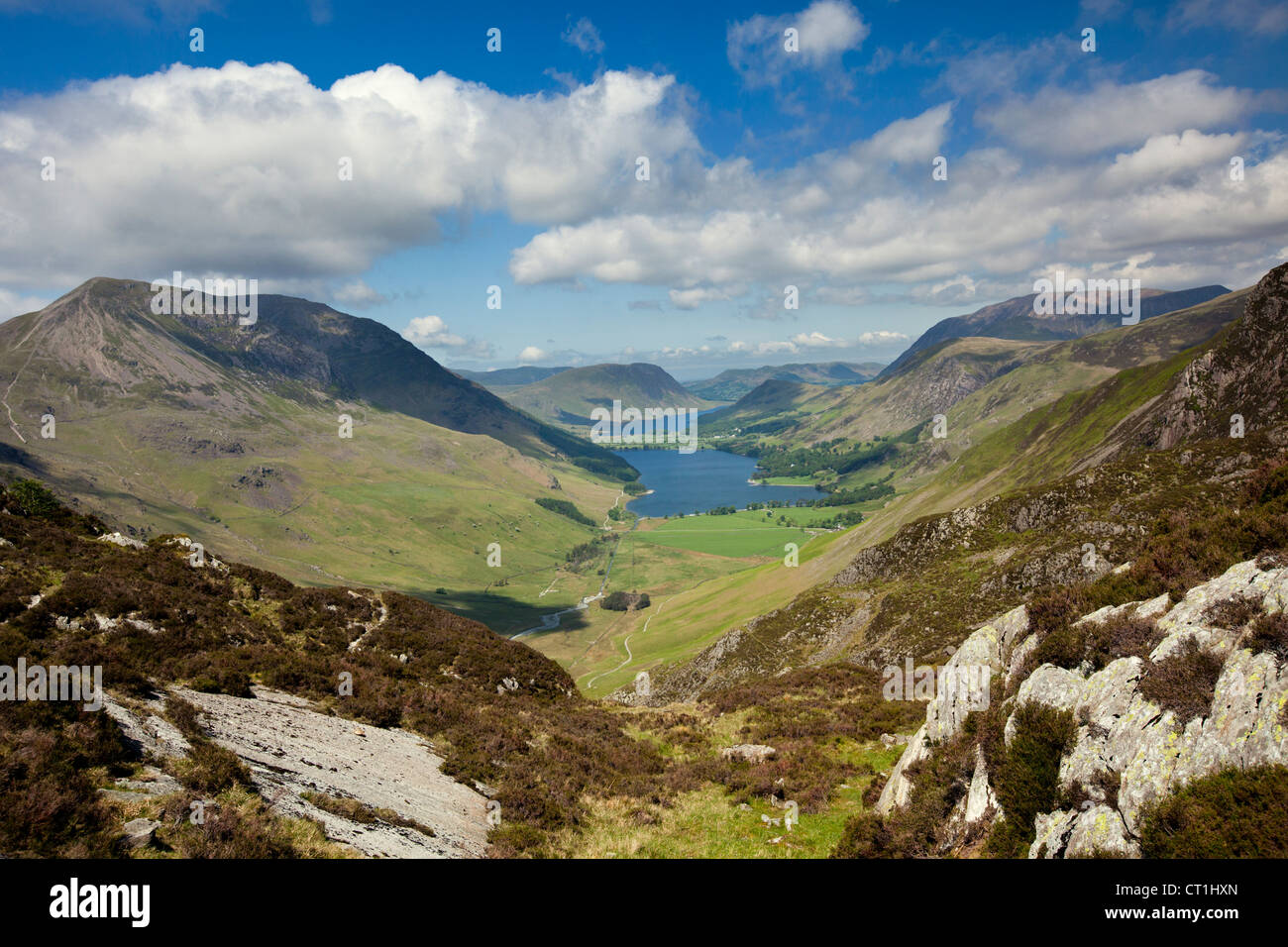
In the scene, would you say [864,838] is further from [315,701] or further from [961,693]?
[315,701]

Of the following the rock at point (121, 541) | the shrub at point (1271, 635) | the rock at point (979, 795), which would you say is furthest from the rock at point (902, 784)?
the rock at point (121, 541)

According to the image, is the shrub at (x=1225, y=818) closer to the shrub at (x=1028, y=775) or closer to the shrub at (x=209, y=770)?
the shrub at (x=1028, y=775)

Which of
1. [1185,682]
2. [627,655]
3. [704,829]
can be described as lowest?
[627,655]

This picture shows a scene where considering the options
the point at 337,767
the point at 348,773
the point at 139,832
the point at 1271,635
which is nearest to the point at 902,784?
the point at 1271,635

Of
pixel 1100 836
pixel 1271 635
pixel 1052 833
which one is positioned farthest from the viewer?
pixel 1052 833

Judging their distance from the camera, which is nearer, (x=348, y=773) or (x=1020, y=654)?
(x=348, y=773)

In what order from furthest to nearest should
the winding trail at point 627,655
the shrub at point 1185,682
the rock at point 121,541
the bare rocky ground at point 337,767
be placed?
the winding trail at point 627,655 < the rock at point 121,541 < the bare rocky ground at point 337,767 < the shrub at point 1185,682
